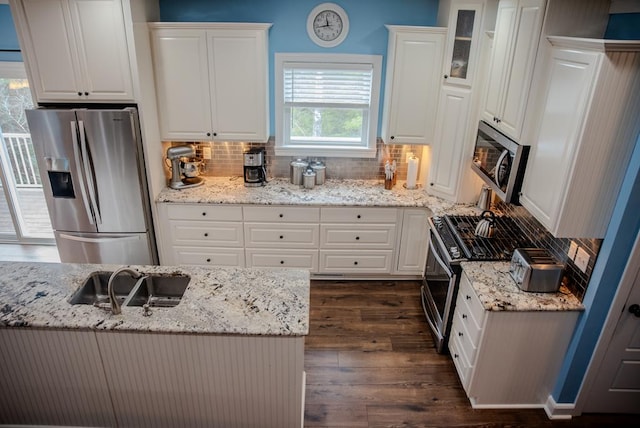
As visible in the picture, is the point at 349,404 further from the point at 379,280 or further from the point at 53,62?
the point at 53,62

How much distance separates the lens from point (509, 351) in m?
2.85

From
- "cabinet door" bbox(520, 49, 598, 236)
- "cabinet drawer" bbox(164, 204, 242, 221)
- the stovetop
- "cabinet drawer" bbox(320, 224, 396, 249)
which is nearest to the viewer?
"cabinet door" bbox(520, 49, 598, 236)

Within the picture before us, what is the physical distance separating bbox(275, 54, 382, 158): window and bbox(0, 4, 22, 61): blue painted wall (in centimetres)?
262

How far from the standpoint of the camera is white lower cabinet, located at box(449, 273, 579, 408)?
2740mm

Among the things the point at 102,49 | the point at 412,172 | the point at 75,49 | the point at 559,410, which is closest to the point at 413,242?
the point at 412,172

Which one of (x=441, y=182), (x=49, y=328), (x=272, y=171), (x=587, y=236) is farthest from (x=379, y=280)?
(x=49, y=328)

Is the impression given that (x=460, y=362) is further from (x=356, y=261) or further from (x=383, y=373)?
(x=356, y=261)

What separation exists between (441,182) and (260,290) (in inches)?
89.6

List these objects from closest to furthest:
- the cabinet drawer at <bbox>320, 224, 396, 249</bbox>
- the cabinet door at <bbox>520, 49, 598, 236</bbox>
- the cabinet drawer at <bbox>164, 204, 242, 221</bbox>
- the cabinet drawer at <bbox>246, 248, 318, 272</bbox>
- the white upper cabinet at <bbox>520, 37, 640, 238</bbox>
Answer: the white upper cabinet at <bbox>520, 37, 640, 238</bbox> → the cabinet door at <bbox>520, 49, 598, 236</bbox> → the cabinet drawer at <bbox>164, 204, 242, 221</bbox> → the cabinet drawer at <bbox>320, 224, 396, 249</bbox> → the cabinet drawer at <bbox>246, 248, 318, 272</bbox>

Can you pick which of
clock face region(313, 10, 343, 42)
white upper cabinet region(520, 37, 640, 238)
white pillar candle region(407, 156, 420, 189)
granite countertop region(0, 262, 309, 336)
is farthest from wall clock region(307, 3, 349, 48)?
granite countertop region(0, 262, 309, 336)

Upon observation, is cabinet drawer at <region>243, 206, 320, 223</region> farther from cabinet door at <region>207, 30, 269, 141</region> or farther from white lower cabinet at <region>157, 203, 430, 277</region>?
cabinet door at <region>207, 30, 269, 141</region>

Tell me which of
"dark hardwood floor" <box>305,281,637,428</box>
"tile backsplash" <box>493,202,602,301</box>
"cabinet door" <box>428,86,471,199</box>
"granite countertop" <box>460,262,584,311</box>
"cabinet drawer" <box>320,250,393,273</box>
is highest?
"cabinet door" <box>428,86,471,199</box>

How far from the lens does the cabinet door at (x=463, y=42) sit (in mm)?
3529

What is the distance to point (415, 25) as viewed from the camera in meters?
4.07
